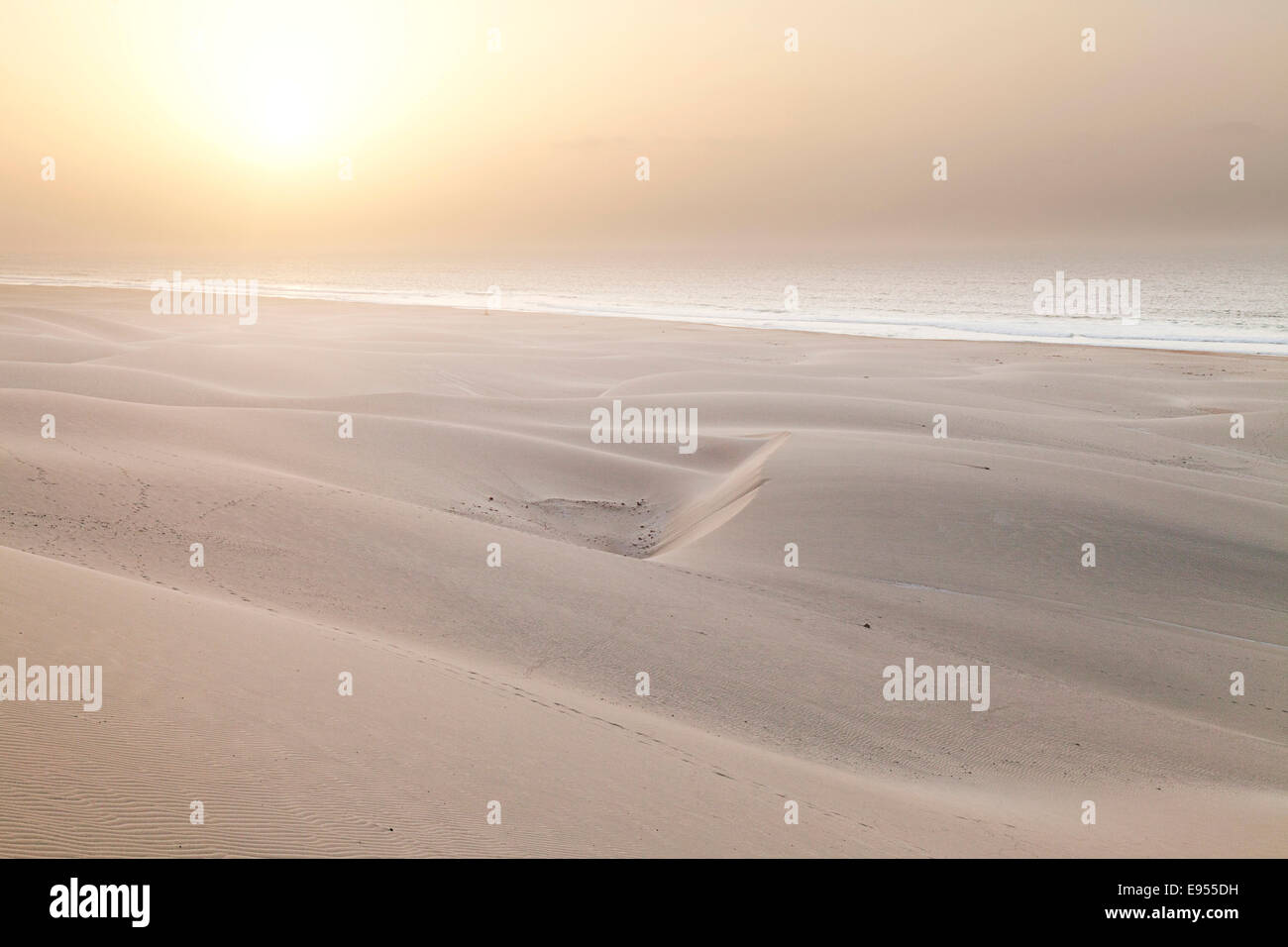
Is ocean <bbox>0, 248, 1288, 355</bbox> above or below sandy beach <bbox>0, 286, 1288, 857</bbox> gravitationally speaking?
above

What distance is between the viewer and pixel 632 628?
27.7ft

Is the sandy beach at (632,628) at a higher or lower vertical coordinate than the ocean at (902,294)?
lower

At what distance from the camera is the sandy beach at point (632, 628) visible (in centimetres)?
464

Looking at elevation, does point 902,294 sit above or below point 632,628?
above

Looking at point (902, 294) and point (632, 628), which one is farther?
point (902, 294)

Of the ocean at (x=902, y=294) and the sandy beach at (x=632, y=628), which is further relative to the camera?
the ocean at (x=902, y=294)

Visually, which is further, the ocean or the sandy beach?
the ocean

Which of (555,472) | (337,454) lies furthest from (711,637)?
(337,454)

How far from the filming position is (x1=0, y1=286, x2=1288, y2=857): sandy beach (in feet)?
15.2

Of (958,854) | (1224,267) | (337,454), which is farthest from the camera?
(1224,267)

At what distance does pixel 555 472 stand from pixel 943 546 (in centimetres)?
676

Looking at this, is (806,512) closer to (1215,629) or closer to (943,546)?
(943,546)
